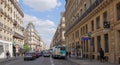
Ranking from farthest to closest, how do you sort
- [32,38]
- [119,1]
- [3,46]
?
[32,38] < [3,46] < [119,1]

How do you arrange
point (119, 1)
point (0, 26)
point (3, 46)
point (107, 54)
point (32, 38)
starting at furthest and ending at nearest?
point (32, 38) < point (3, 46) < point (0, 26) < point (107, 54) < point (119, 1)

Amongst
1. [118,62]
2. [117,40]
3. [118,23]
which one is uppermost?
[118,23]

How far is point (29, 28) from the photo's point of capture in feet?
579

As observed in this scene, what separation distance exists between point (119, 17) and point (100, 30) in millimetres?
7223

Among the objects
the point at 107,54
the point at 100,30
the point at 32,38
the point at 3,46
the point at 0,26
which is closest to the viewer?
the point at 107,54

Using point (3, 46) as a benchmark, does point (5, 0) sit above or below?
above

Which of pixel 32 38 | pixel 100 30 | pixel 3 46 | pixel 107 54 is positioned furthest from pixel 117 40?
pixel 32 38

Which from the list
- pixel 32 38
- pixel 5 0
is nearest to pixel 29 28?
pixel 32 38

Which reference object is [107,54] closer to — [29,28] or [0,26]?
[0,26]

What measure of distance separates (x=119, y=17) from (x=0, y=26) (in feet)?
110

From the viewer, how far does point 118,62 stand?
90.3 ft

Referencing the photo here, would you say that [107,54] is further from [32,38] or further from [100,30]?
[32,38]

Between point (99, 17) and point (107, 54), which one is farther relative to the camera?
point (99, 17)

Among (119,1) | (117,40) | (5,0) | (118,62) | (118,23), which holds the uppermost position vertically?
(5,0)
